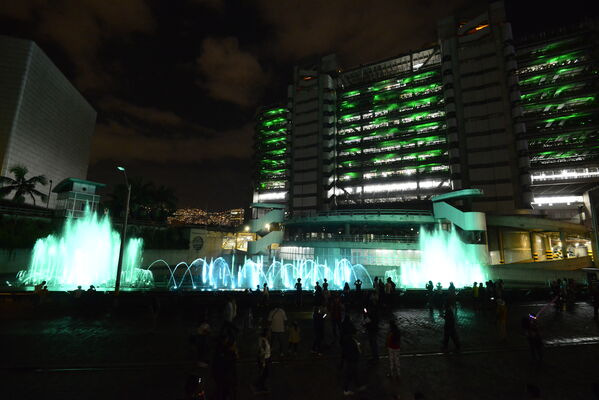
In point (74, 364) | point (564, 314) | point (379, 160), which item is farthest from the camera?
point (379, 160)

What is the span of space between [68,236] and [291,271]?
26562 millimetres

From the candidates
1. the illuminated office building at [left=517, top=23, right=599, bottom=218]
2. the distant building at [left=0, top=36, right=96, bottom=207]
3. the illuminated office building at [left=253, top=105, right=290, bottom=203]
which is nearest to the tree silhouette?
the distant building at [left=0, top=36, right=96, bottom=207]

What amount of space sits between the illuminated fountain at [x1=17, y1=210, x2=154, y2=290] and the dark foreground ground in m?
11.2

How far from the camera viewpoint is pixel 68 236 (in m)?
29.8

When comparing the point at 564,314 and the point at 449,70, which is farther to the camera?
the point at 449,70

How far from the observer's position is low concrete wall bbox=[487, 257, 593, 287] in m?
27.6

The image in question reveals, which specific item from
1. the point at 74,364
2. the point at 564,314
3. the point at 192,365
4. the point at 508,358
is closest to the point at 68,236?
the point at 74,364

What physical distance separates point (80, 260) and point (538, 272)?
1727 inches

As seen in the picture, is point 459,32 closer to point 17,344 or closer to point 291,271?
point 291,271

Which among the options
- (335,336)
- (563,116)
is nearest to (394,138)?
(563,116)

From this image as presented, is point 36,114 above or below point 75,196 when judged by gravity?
above

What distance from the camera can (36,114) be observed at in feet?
207

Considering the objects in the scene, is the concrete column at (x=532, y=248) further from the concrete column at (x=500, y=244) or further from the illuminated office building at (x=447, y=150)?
the concrete column at (x=500, y=244)

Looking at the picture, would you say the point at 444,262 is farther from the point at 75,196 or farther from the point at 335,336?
the point at 75,196
